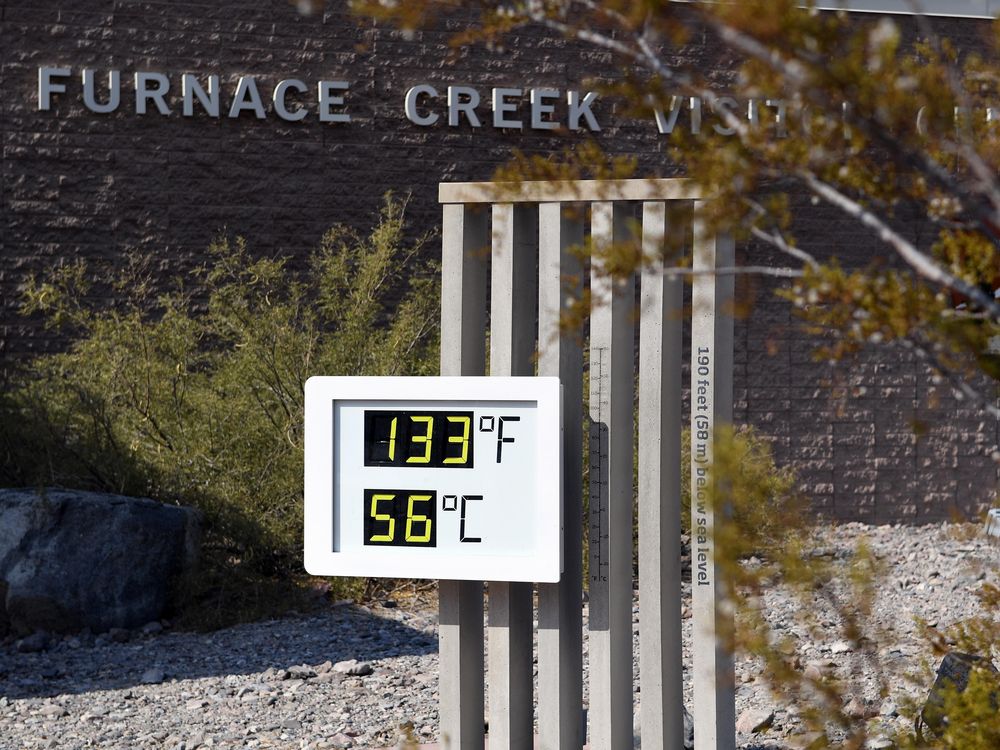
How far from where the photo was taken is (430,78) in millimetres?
11680

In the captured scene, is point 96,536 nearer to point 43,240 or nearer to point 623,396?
point 43,240

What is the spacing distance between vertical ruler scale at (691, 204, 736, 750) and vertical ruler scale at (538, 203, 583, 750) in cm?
39

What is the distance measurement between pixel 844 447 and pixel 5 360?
23.7ft

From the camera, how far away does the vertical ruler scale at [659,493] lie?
4551mm

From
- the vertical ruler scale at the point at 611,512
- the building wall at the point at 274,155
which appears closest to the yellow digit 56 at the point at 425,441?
the vertical ruler scale at the point at 611,512

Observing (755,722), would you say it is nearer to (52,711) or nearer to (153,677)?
(153,677)

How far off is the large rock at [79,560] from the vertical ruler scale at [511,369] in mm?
4106

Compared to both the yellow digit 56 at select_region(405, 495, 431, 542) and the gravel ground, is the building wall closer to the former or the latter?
the gravel ground

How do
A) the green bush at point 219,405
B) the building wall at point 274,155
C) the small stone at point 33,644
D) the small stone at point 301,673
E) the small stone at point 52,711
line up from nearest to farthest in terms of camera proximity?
the small stone at point 52,711 < the small stone at point 301,673 < the small stone at point 33,644 < the green bush at point 219,405 < the building wall at point 274,155

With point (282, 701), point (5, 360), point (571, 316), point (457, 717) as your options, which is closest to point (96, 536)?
point (282, 701)

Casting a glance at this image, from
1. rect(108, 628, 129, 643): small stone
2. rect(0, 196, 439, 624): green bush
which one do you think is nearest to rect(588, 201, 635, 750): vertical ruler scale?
rect(108, 628, 129, 643): small stone

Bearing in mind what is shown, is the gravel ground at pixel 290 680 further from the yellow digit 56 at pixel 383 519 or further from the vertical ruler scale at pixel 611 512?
the yellow digit 56 at pixel 383 519

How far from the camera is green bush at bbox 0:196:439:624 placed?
8.98 m

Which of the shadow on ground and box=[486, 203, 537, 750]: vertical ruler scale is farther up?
box=[486, 203, 537, 750]: vertical ruler scale
